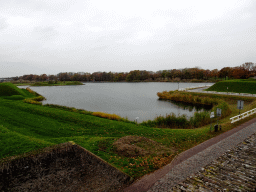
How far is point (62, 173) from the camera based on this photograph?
5.16 metres

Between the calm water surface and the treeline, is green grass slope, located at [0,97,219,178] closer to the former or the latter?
the calm water surface

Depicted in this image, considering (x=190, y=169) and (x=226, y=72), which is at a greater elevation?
(x=226, y=72)

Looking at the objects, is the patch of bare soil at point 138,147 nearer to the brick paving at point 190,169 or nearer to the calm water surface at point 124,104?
the brick paving at point 190,169

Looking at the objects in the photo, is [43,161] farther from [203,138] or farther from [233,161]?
[203,138]

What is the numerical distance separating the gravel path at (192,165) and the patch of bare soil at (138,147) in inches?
58.9

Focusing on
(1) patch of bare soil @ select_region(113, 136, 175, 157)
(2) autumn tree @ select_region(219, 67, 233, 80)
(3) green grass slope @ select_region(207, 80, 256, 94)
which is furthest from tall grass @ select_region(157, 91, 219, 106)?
(2) autumn tree @ select_region(219, 67, 233, 80)

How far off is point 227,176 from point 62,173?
5729 mm

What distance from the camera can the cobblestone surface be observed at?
461 cm

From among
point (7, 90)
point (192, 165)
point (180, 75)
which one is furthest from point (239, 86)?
point (180, 75)

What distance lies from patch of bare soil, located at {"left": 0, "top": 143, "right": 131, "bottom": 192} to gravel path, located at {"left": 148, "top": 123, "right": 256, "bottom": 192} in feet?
4.44

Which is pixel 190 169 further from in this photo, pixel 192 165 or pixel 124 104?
pixel 124 104

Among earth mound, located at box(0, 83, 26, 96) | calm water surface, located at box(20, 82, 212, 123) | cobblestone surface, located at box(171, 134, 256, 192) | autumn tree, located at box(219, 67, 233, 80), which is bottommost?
calm water surface, located at box(20, 82, 212, 123)

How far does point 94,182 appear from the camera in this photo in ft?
17.3

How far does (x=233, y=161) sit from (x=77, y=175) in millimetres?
6155
